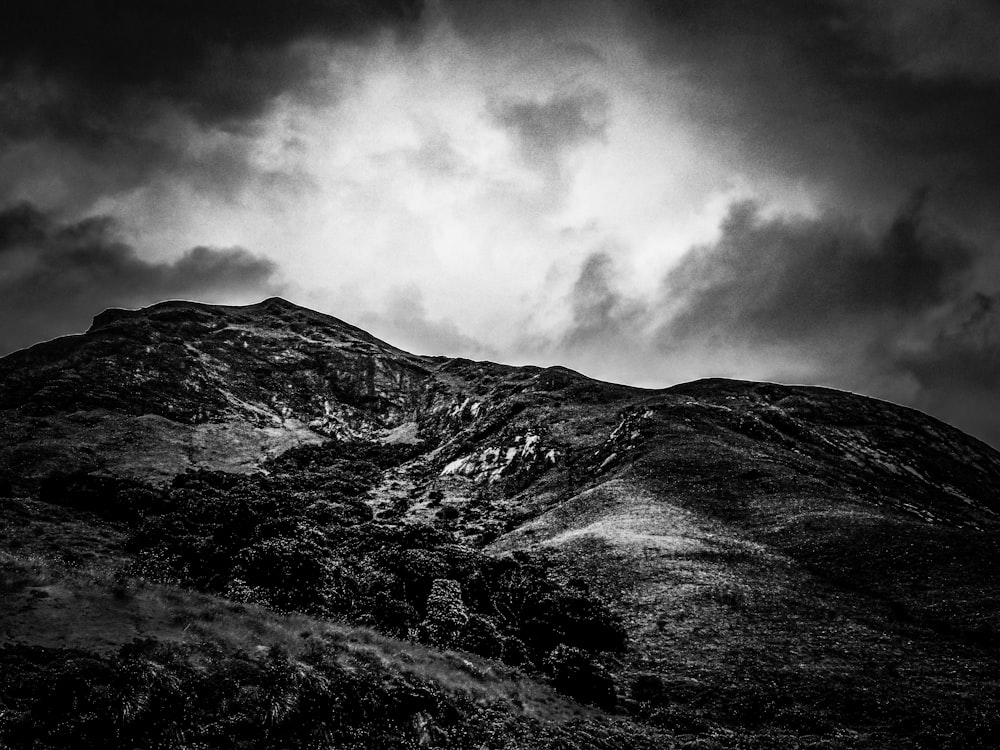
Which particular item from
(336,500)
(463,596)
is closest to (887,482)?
(463,596)

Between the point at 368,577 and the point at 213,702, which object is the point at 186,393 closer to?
the point at 368,577

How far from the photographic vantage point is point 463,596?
35.6 m

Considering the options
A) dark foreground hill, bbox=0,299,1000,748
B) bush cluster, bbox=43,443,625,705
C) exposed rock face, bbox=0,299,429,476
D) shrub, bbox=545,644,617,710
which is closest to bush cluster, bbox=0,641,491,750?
dark foreground hill, bbox=0,299,1000,748

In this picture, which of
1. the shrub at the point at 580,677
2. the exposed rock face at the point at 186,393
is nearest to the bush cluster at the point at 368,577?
the shrub at the point at 580,677

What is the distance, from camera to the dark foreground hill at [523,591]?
597 inches

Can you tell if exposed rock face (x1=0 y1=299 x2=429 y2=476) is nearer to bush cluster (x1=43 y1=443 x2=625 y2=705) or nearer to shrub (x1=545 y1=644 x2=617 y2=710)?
bush cluster (x1=43 y1=443 x2=625 y2=705)

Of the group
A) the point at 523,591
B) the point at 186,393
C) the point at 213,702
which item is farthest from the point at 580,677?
the point at 186,393

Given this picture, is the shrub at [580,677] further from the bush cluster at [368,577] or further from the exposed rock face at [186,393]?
the exposed rock face at [186,393]

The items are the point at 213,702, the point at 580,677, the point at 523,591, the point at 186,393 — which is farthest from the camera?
the point at 186,393

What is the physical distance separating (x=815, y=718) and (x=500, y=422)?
96.4m

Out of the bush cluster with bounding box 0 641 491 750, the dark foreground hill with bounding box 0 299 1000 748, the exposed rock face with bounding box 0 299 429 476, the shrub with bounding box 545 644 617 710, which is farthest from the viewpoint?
the exposed rock face with bounding box 0 299 429 476

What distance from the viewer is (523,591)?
3872 centimetres

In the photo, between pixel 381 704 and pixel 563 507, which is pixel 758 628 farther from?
pixel 563 507

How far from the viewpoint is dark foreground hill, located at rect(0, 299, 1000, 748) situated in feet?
49.8
